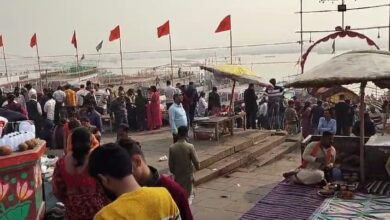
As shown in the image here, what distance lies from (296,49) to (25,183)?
9337 cm

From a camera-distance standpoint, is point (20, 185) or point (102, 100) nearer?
point (20, 185)

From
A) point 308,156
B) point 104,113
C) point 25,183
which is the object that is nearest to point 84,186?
point 25,183

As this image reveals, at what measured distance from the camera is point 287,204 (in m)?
6.64

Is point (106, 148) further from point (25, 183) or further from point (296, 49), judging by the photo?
point (296, 49)

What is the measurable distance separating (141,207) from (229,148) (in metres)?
8.01

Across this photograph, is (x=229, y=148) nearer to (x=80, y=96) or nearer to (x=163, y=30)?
(x=80, y=96)

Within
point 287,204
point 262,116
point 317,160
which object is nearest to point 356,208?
point 287,204

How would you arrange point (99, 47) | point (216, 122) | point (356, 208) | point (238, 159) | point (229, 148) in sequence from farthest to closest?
point (99, 47), point (216, 122), point (229, 148), point (238, 159), point (356, 208)

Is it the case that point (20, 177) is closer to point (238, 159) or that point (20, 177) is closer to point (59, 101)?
point (238, 159)

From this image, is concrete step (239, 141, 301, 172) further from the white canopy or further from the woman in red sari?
the woman in red sari

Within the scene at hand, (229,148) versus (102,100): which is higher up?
(102,100)

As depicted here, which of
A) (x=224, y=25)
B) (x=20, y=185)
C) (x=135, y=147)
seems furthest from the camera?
(x=224, y=25)

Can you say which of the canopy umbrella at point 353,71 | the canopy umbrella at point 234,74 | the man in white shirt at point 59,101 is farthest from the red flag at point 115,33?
the canopy umbrella at point 353,71

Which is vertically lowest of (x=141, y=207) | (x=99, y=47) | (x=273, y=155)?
(x=273, y=155)
